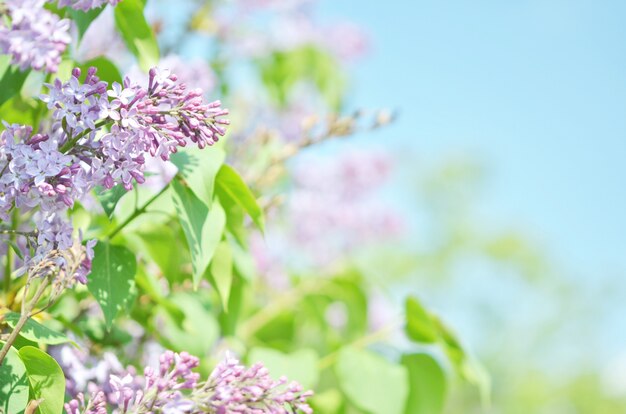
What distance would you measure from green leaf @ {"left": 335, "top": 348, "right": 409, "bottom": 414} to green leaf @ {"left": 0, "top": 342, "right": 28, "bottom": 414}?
0.69 m

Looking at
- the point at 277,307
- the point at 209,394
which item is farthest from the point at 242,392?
the point at 277,307

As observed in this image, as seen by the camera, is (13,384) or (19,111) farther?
(19,111)

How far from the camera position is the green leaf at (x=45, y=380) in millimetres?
818

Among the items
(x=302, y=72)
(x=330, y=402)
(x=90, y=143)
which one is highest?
(x=90, y=143)

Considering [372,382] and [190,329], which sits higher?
[190,329]

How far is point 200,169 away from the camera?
96 centimetres

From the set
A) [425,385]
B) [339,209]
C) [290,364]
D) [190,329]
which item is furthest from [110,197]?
[339,209]

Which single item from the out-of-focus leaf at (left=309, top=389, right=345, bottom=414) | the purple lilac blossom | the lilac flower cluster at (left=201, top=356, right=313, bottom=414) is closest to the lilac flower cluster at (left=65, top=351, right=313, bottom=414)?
the lilac flower cluster at (left=201, top=356, right=313, bottom=414)

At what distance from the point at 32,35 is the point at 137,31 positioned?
30 centimetres

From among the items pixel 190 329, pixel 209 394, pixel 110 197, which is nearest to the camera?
pixel 209 394

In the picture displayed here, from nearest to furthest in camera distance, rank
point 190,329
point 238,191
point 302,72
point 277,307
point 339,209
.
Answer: point 238,191, point 190,329, point 277,307, point 302,72, point 339,209

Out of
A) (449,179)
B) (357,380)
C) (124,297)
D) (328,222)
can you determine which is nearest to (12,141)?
(124,297)

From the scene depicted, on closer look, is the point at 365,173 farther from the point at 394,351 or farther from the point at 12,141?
→ the point at 12,141

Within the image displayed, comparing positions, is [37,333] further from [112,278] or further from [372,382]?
[372,382]
